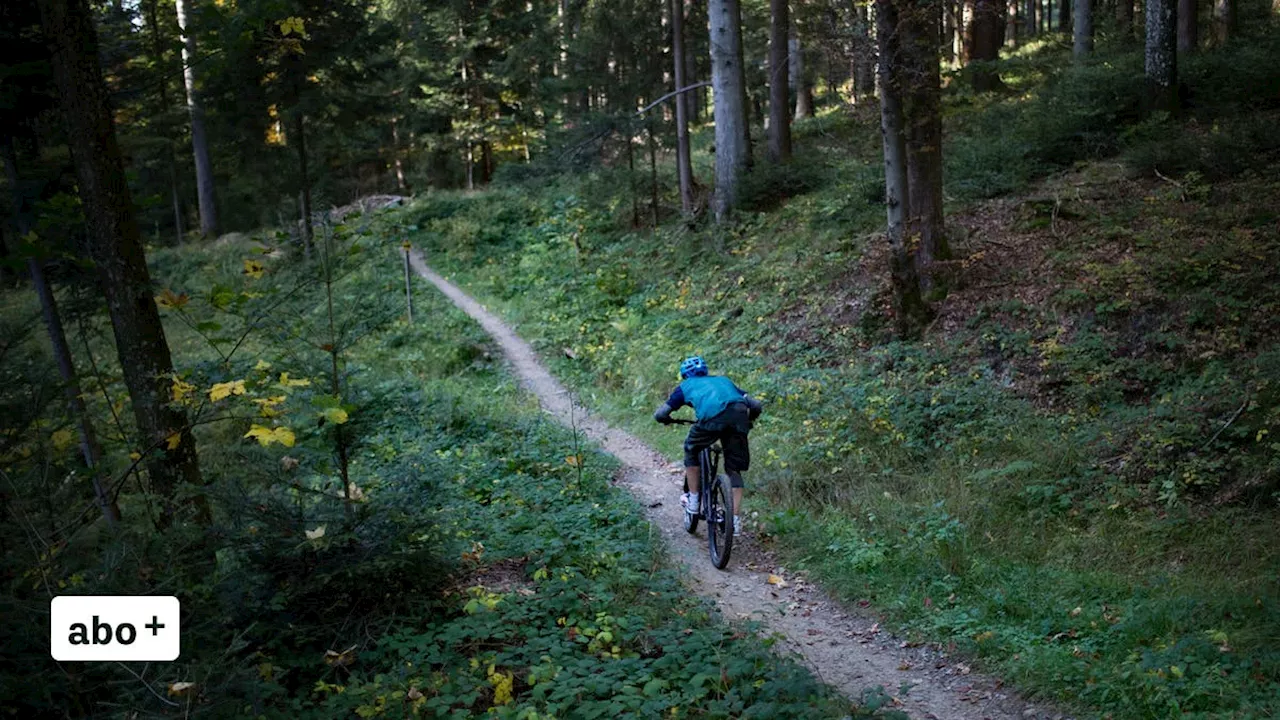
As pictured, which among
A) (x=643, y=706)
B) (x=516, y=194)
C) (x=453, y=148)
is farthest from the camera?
(x=453, y=148)

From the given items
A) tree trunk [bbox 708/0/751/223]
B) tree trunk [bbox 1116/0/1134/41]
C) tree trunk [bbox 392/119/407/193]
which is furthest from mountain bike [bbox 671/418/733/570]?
tree trunk [bbox 392/119/407/193]

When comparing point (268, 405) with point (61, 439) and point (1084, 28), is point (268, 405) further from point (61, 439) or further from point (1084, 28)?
point (1084, 28)

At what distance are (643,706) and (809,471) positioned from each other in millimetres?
5435

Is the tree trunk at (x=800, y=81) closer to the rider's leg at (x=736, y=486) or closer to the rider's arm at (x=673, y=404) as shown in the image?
the rider's arm at (x=673, y=404)

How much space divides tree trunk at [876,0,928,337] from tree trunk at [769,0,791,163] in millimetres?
9101

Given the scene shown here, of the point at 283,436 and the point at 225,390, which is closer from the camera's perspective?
the point at 283,436

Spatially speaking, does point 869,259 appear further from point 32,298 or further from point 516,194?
point 32,298

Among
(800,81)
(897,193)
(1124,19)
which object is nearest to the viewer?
(897,193)

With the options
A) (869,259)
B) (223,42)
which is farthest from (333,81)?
(223,42)

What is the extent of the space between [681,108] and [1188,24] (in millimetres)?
12001

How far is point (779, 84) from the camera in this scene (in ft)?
68.7

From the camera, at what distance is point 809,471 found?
9906 millimetres

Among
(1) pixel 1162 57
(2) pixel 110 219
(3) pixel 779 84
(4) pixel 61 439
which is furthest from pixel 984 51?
(4) pixel 61 439

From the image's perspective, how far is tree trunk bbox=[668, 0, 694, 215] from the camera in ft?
68.2
